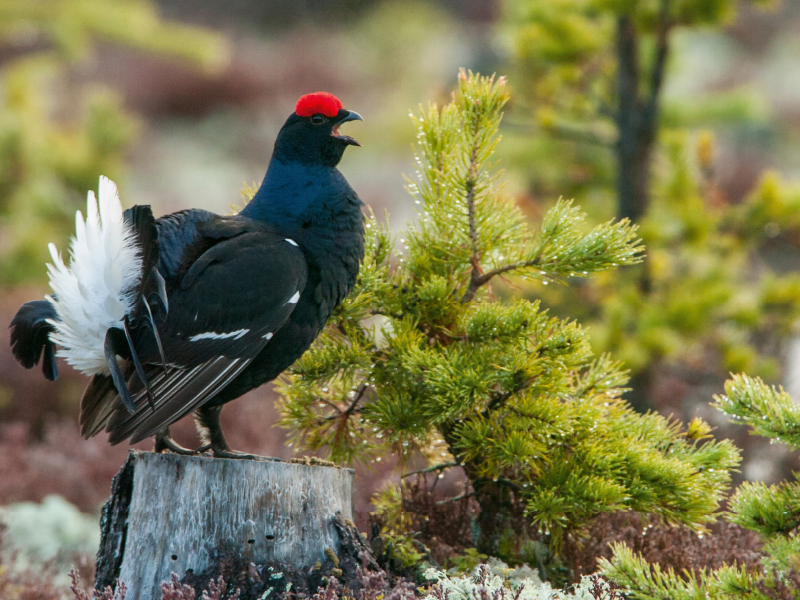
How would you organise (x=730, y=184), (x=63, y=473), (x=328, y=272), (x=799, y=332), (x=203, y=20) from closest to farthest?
→ 1. (x=328, y=272)
2. (x=63, y=473)
3. (x=799, y=332)
4. (x=730, y=184)
5. (x=203, y=20)

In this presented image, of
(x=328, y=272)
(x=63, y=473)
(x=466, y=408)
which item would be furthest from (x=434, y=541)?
(x=63, y=473)

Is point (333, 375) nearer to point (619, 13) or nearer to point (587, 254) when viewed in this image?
point (587, 254)

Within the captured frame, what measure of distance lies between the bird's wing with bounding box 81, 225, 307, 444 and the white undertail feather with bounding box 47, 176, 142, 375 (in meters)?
0.14

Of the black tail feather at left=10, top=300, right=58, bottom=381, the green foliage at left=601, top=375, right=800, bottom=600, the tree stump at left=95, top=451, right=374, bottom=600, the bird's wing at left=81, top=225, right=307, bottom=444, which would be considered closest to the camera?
the green foliage at left=601, top=375, right=800, bottom=600

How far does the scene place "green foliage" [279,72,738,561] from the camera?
1.98 metres

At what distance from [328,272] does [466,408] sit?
0.52 metres

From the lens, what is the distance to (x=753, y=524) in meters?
1.73

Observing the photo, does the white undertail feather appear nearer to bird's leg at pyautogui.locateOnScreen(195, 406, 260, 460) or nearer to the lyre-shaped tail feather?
the lyre-shaped tail feather

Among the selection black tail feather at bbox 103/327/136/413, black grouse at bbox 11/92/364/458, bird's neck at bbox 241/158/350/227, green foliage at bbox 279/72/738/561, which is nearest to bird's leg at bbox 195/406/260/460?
black grouse at bbox 11/92/364/458

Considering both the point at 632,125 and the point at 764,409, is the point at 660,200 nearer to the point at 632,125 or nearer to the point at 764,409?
the point at 632,125

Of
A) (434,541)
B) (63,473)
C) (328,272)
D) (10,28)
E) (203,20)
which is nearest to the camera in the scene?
(328,272)

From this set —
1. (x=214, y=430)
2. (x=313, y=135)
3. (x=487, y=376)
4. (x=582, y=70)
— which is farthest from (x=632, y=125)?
(x=214, y=430)

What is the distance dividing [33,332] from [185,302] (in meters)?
0.48

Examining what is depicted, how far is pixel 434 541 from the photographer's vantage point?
2.29 m
